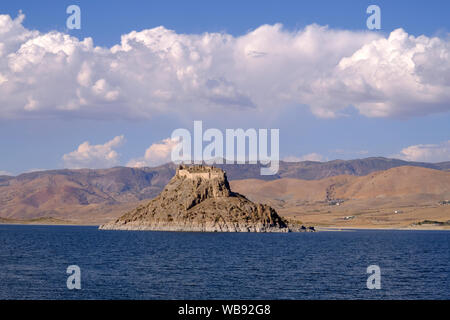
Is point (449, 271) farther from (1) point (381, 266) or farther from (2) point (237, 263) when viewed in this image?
(2) point (237, 263)

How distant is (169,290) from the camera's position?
60.9 meters

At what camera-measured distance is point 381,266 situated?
293ft

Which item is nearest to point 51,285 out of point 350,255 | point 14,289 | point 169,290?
point 14,289

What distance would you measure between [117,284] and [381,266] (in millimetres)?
43514

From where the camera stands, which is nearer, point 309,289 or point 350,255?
point 309,289
